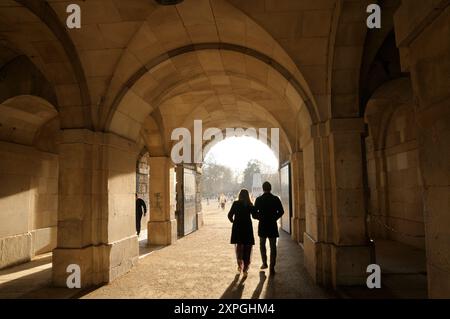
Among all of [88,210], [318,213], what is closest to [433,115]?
[318,213]

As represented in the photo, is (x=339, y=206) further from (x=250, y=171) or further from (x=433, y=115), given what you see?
(x=250, y=171)

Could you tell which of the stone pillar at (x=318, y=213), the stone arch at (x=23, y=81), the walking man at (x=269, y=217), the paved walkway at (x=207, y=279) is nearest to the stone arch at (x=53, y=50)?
the stone arch at (x=23, y=81)

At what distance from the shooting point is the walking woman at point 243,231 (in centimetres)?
559

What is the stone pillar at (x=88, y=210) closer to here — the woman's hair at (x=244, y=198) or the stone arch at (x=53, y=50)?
the stone arch at (x=53, y=50)

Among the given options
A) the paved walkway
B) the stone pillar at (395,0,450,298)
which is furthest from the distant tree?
the stone pillar at (395,0,450,298)

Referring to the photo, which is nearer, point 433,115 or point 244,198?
point 433,115

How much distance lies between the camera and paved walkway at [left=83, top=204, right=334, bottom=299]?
462 centimetres

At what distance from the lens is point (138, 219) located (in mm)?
8812

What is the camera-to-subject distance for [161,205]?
9695 mm

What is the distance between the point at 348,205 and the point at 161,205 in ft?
20.7

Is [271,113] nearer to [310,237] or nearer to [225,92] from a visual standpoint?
[225,92]

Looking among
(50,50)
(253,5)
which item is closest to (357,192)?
(253,5)

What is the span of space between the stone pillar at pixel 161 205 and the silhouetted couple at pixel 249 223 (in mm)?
4274

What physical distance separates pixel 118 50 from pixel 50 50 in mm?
1057
